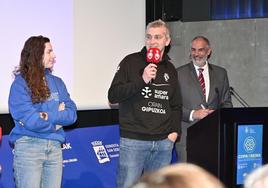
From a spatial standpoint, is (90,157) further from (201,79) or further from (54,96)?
(54,96)

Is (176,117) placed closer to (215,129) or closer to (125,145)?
(125,145)

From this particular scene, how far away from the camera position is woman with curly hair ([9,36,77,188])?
329cm

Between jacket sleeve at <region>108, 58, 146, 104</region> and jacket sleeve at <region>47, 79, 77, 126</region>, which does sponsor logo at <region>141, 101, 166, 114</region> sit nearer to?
jacket sleeve at <region>108, 58, 146, 104</region>

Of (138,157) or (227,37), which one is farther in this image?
(227,37)

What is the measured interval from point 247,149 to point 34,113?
1384mm

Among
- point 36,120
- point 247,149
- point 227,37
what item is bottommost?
point 247,149

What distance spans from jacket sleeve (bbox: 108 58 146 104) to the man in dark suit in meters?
0.98

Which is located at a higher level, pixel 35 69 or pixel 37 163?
pixel 35 69

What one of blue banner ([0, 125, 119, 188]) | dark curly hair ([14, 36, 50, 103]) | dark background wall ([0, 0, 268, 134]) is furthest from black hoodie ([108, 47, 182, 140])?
dark background wall ([0, 0, 268, 134])

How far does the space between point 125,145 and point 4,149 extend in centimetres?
124

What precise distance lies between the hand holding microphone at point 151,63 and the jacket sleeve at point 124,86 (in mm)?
73

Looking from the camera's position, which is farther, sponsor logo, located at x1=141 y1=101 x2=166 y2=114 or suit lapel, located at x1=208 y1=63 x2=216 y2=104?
suit lapel, located at x1=208 y1=63 x2=216 y2=104

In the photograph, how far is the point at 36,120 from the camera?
3.27m

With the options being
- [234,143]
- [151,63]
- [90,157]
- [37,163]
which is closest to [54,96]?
[37,163]
